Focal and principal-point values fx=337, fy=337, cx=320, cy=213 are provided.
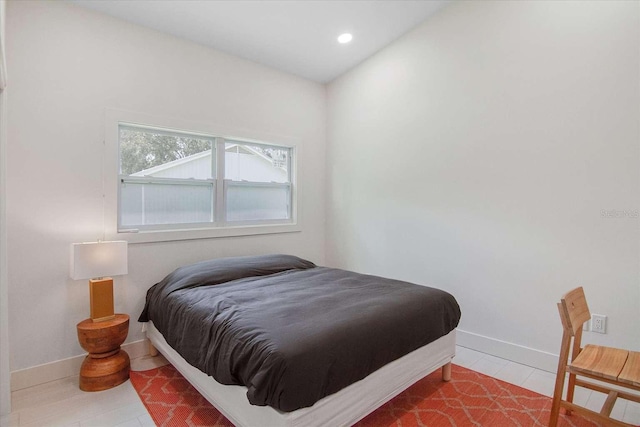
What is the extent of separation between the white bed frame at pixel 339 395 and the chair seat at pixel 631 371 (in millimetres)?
959

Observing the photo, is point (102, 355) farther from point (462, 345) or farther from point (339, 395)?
point (462, 345)

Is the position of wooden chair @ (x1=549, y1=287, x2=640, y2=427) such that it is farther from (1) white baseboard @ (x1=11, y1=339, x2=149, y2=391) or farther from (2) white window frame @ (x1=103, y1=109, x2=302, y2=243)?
Result: (1) white baseboard @ (x1=11, y1=339, x2=149, y2=391)

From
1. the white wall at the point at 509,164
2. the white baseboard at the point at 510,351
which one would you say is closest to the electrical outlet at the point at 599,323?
the white wall at the point at 509,164

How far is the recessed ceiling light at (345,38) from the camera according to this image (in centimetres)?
341

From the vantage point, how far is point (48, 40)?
2.45 meters

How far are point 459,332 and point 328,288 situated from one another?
4.91 ft

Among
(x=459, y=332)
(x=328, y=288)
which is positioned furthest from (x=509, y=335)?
(x=328, y=288)

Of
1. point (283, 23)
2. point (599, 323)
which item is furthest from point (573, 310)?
point (283, 23)

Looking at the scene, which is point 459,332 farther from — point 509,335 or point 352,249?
point 352,249

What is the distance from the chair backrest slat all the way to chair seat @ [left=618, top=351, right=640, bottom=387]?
24 cm

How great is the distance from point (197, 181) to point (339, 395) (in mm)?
2402

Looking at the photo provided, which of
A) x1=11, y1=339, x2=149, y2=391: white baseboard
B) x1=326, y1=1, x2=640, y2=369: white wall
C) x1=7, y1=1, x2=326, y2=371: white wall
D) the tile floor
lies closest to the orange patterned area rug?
the tile floor

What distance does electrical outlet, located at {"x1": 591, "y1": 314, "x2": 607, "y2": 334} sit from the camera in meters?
2.37

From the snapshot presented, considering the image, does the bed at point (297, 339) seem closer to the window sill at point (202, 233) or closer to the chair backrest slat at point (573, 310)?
the window sill at point (202, 233)
